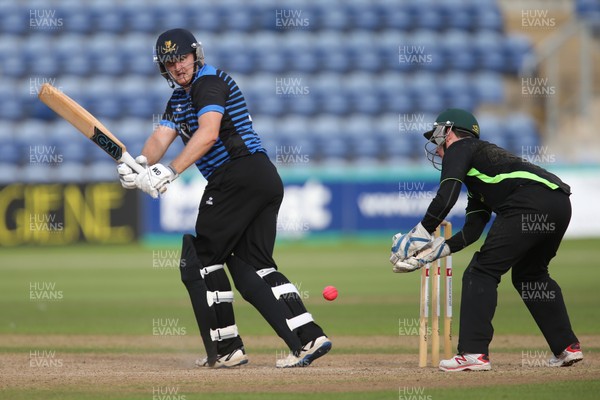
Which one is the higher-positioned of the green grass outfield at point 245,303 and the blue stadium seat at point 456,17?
the blue stadium seat at point 456,17

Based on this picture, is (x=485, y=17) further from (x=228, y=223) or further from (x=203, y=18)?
(x=228, y=223)

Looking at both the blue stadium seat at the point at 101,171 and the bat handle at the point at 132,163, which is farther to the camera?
the blue stadium seat at the point at 101,171

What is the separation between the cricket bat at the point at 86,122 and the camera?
7.50 metres

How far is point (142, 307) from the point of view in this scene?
12.9 meters

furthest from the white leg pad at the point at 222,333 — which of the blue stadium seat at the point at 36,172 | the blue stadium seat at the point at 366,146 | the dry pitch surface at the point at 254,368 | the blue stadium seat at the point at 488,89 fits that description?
the blue stadium seat at the point at 488,89

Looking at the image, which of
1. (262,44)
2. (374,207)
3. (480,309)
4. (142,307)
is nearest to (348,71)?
(262,44)

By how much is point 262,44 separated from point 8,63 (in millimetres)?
6347

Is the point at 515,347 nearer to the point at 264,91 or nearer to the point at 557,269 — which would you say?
the point at 557,269

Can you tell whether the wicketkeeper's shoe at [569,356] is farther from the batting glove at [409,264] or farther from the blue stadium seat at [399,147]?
the blue stadium seat at [399,147]

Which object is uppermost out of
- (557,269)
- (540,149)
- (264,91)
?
(264,91)

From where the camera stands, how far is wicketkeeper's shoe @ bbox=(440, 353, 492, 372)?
7.10m

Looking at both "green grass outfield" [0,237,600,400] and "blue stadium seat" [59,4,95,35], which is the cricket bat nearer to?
"green grass outfield" [0,237,600,400]

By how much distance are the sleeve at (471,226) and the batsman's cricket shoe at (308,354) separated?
43.9 inches

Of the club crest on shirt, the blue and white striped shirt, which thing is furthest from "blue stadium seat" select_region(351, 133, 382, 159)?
the club crest on shirt
